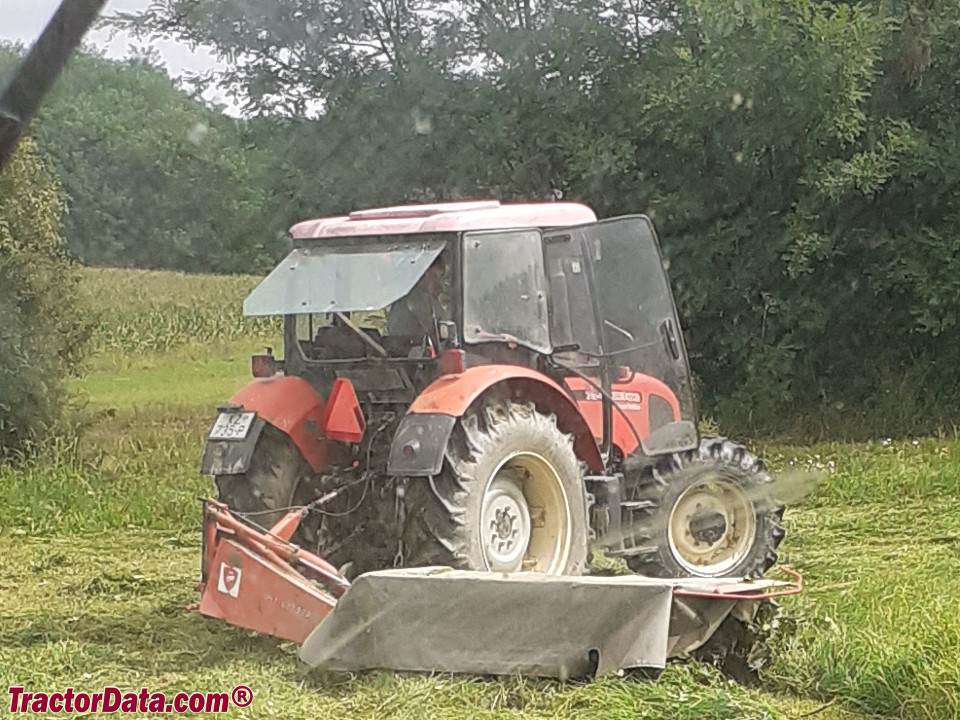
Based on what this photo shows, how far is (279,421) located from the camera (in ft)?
17.2

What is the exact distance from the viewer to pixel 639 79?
11062 millimetres

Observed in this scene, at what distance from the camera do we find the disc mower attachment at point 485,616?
4047 mm

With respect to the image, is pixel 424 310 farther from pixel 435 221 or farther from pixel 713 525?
pixel 713 525

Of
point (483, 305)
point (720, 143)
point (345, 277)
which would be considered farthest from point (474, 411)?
point (720, 143)

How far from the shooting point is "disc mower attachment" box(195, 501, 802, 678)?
405cm

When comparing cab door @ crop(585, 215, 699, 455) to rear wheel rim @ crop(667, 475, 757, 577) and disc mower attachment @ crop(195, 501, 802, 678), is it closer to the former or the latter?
rear wheel rim @ crop(667, 475, 757, 577)

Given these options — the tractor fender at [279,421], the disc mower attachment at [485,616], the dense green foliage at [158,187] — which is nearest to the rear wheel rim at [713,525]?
the disc mower attachment at [485,616]

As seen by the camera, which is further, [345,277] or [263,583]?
[345,277]

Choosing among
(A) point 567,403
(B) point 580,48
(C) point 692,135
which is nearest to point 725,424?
(C) point 692,135

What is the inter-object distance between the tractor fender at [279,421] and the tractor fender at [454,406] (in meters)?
0.60

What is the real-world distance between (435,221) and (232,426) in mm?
1053

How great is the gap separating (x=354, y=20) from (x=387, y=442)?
6.12 metres

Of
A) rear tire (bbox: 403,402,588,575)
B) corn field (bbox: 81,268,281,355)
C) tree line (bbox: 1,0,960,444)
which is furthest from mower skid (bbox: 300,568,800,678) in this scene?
tree line (bbox: 1,0,960,444)

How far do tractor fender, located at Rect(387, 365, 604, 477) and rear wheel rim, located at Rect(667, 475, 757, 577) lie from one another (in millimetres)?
739
